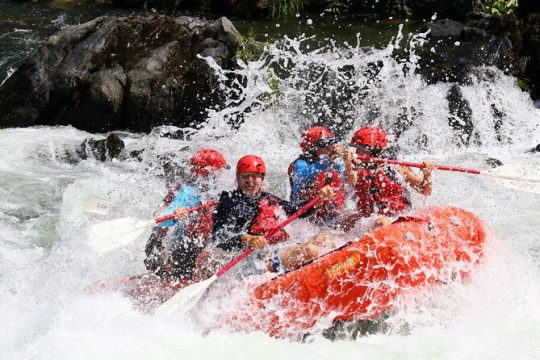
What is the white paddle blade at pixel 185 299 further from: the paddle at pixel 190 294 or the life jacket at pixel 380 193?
the life jacket at pixel 380 193

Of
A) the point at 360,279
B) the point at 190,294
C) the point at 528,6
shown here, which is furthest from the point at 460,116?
the point at 190,294

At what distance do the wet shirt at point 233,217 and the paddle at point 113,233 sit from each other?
0.38 meters

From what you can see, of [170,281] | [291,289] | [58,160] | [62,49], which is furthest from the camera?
[62,49]

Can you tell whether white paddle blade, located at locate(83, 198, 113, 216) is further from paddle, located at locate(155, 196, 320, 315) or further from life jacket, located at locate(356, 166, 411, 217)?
life jacket, located at locate(356, 166, 411, 217)

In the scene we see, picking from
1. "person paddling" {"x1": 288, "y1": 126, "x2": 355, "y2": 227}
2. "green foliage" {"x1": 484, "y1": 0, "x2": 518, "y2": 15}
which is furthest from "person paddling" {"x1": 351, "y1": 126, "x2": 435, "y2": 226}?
"green foliage" {"x1": 484, "y1": 0, "x2": 518, "y2": 15}

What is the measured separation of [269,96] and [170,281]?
483 cm

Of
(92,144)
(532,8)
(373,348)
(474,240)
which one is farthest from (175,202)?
(532,8)

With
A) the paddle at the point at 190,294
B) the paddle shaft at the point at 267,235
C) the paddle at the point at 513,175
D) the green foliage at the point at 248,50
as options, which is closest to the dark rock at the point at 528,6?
the green foliage at the point at 248,50

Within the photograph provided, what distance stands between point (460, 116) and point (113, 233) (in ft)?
18.5

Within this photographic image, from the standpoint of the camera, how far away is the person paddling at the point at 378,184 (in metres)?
5.77

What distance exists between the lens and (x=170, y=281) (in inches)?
223

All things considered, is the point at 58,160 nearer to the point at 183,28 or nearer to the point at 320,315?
the point at 183,28

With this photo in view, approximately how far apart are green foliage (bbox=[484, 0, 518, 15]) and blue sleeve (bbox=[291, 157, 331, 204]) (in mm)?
8090

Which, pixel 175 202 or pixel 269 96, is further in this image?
pixel 269 96
